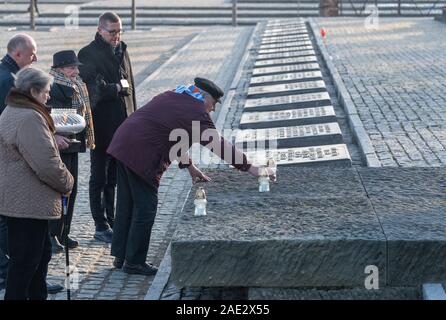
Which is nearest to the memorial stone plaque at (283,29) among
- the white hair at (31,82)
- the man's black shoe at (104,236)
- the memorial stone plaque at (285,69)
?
the memorial stone plaque at (285,69)

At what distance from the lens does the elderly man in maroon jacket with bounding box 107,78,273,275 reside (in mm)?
7781

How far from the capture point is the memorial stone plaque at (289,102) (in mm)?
→ 15992

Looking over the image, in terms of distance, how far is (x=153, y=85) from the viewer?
20.0m

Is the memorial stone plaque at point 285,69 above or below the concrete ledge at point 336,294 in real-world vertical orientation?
below

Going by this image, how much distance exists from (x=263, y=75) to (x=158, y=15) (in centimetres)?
1870

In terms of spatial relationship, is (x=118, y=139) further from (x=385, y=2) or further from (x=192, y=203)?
(x=385, y=2)

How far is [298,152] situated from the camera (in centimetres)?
1210

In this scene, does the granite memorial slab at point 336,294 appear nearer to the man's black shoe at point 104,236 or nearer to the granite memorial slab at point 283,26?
the man's black shoe at point 104,236

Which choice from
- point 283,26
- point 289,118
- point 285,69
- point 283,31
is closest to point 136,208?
point 289,118

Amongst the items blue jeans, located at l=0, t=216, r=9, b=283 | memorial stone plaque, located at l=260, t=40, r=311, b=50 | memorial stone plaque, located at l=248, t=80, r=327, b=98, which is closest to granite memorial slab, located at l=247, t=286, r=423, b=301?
blue jeans, located at l=0, t=216, r=9, b=283

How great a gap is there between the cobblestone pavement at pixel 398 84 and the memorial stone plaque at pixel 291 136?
1.60 feet

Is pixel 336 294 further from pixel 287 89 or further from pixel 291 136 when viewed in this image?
pixel 287 89

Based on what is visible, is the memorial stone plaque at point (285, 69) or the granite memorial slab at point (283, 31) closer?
the memorial stone plaque at point (285, 69)

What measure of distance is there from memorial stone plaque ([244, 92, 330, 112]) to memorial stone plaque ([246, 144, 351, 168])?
11.7ft
